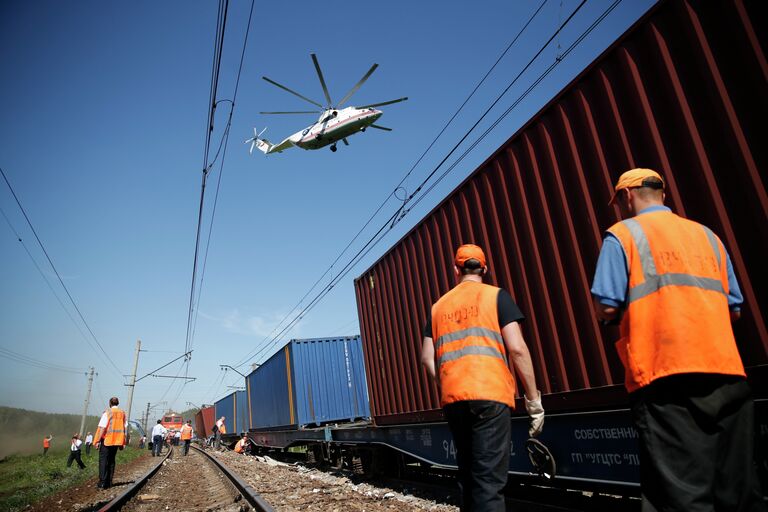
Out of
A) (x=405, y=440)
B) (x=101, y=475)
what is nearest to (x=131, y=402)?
(x=101, y=475)

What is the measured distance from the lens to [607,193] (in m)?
3.68

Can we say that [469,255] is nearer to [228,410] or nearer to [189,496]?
[189,496]

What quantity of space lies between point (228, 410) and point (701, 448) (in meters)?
31.1

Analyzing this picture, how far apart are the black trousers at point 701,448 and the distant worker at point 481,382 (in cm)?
74

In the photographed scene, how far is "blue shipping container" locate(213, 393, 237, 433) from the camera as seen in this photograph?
2747 cm

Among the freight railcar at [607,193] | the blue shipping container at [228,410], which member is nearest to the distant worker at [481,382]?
the freight railcar at [607,193]

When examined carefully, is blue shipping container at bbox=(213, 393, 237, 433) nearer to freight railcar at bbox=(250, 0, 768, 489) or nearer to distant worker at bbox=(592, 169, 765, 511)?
freight railcar at bbox=(250, 0, 768, 489)

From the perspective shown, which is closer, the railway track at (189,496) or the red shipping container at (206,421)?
the railway track at (189,496)

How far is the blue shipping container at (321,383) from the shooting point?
40.8ft

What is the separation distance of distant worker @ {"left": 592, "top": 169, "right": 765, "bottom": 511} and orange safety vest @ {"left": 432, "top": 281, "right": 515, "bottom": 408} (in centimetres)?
70

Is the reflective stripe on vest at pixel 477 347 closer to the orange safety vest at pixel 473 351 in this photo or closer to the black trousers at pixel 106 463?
the orange safety vest at pixel 473 351

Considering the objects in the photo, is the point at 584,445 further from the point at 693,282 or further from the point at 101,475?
the point at 101,475

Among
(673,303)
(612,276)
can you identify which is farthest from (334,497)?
(673,303)

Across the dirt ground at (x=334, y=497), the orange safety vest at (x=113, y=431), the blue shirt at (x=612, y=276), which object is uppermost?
Answer: the blue shirt at (x=612, y=276)
